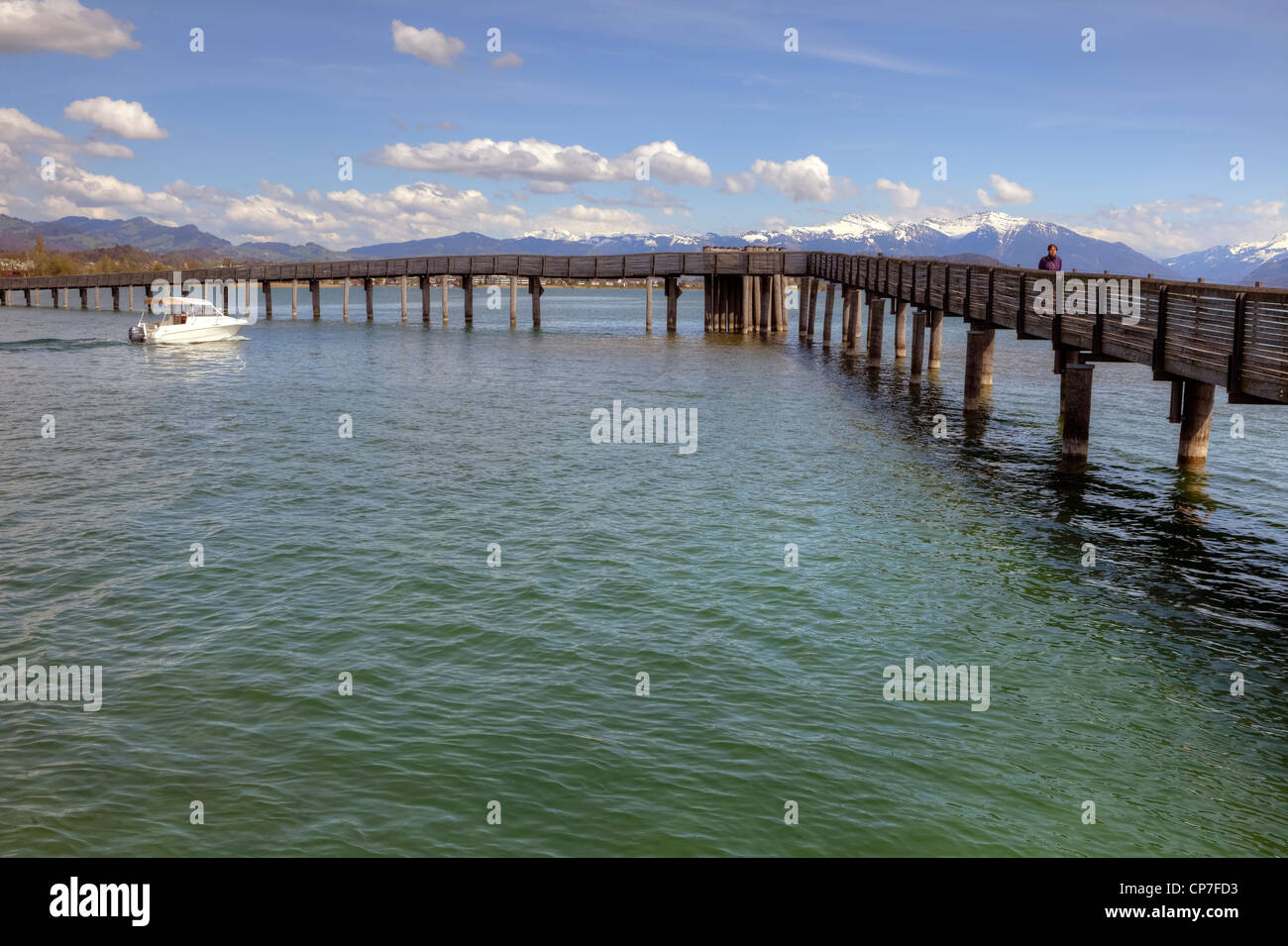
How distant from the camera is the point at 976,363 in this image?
33.2 metres

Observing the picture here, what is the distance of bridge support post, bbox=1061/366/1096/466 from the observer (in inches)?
942

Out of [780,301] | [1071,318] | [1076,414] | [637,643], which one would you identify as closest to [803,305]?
[780,301]

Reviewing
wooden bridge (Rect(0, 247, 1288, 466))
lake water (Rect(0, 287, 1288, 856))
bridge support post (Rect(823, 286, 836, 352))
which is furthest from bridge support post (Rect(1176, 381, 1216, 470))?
bridge support post (Rect(823, 286, 836, 352))

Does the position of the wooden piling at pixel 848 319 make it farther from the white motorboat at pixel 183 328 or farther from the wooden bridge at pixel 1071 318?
the white motorboat at pixel 183 328

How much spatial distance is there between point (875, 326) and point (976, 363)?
15951 mm

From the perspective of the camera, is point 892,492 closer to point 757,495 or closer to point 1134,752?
point 757,495

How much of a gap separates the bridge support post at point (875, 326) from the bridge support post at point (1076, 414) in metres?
22.1

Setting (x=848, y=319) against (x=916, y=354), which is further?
(x=848, y=319)

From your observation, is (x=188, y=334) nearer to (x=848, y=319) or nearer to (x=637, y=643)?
(x=848, y=319)

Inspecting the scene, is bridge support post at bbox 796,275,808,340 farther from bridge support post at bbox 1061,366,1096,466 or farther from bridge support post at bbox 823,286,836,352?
bridge support post at bbox 1061,366,1096,466

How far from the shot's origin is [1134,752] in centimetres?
1032

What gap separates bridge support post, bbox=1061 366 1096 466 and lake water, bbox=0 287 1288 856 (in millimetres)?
817
